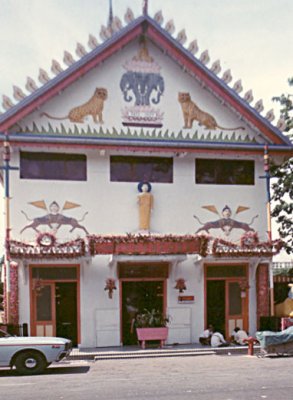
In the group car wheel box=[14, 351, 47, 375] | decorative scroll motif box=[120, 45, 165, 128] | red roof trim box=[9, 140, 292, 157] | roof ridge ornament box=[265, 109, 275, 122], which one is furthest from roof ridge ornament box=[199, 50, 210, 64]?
car wheel box=[14, 351, 47, 375]

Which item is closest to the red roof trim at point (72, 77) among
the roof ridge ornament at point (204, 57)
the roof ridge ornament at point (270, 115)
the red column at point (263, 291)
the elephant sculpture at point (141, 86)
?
the elephant sculpture at point (141, 86)

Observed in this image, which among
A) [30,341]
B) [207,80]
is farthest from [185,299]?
[207,80]

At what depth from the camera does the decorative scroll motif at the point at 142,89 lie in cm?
2056

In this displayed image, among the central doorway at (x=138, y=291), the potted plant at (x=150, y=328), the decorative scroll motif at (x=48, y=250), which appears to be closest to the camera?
the decorative scroll motif at (x=48, y=250)

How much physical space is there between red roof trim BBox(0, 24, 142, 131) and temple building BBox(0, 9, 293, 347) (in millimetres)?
43

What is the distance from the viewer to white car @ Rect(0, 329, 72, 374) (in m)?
14.0

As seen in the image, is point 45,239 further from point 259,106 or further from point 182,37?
point 259,106

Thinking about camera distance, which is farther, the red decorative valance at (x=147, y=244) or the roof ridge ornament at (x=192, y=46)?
the roof ridge ornament at (x=192, y=46)

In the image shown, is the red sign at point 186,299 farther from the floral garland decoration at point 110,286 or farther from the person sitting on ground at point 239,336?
the floral garland decoration at point 110,286

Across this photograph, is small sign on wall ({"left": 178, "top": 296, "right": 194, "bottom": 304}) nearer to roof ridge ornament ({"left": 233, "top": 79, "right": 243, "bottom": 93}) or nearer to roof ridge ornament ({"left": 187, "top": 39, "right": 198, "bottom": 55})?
roof ridge ornament ({"left": 233, "top": 79, "right": 243, "bottom": 93})

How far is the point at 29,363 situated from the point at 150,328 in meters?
5.57

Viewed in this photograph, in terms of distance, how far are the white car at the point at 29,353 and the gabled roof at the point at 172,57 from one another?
8538mm

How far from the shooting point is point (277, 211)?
26.1 m

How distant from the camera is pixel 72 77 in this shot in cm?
1962
